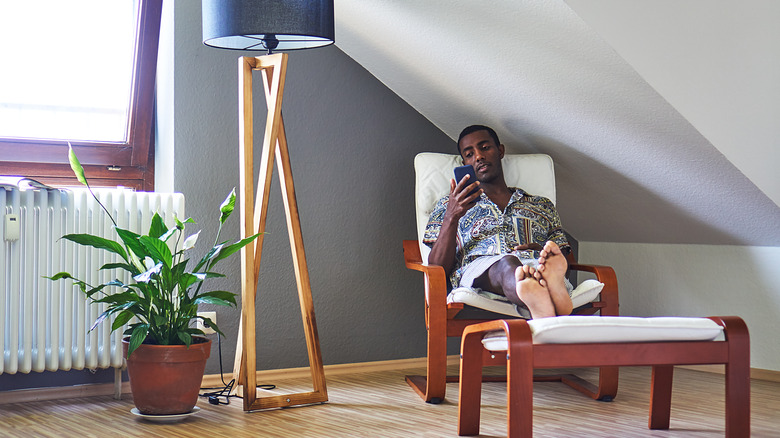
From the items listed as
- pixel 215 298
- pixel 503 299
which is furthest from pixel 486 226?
pixel 215 298

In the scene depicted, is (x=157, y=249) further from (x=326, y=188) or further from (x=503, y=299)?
(x=503, y=299)

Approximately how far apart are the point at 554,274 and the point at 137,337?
134cm

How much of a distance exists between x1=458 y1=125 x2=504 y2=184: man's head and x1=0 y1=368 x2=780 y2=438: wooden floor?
2.91ft

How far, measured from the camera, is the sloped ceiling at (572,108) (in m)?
2.66

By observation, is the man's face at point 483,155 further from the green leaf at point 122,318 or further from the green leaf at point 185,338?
the green leaf at point 122,318

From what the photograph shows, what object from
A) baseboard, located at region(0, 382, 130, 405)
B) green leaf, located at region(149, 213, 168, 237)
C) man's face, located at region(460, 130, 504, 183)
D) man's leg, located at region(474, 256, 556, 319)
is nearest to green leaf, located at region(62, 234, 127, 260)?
green leaf, located at region(149, 213, 168, 237)

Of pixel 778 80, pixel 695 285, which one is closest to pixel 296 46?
pixel 778 80

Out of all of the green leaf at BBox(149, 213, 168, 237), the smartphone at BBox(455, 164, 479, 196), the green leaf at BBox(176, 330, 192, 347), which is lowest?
the green leaf at BBox(176, 330, 192, 347)

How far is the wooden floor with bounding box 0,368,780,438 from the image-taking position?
2416 mm

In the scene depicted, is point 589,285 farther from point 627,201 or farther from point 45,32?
point 45,32

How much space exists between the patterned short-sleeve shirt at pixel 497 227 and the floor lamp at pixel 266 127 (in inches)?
25.6

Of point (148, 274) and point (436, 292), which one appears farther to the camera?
point (436, 292)

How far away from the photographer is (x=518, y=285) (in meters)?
2.46

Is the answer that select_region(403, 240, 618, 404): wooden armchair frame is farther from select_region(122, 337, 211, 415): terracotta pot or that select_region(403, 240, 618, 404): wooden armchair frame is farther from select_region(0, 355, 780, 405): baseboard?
select_region(122, 337, 211, 415): terracotta pot
